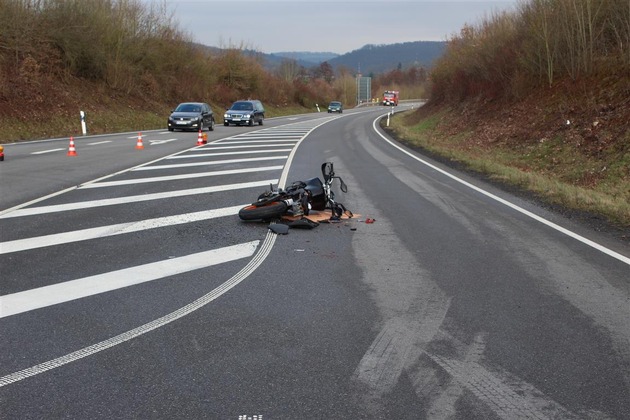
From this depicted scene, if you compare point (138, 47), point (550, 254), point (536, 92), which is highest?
point (138, 47)

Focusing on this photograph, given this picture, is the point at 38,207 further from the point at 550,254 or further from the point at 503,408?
the point at 503,408

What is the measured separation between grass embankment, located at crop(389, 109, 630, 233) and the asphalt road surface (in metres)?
1.09

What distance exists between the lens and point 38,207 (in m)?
10.3

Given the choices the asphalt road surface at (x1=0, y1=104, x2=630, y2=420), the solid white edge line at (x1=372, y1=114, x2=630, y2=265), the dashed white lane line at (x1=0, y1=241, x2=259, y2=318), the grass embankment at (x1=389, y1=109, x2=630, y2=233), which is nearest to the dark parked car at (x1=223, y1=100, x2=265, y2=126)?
the grass embankment at (x1=389, y1=109, x2=630, y2=233)

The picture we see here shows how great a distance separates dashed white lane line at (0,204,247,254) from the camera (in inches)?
305

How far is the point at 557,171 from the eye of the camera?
19.8 metres

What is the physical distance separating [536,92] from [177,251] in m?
25.6

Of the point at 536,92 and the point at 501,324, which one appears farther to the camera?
the point at 536,92

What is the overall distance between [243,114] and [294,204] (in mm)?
32426

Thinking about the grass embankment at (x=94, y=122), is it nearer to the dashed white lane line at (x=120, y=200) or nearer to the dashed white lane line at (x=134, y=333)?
the dashed white lane line at (x=120, y=200)

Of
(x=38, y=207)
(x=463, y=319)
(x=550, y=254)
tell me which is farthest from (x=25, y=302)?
(x=550, y=254)

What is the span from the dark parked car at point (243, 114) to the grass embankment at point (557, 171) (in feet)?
42.7

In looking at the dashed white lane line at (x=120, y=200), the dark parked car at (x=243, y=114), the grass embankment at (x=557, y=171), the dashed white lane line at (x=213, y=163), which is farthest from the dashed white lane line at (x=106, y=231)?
the dark parked car at (x=243, y=114)

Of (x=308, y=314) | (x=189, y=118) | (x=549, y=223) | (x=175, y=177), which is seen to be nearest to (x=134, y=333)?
(x=308, y=314)
